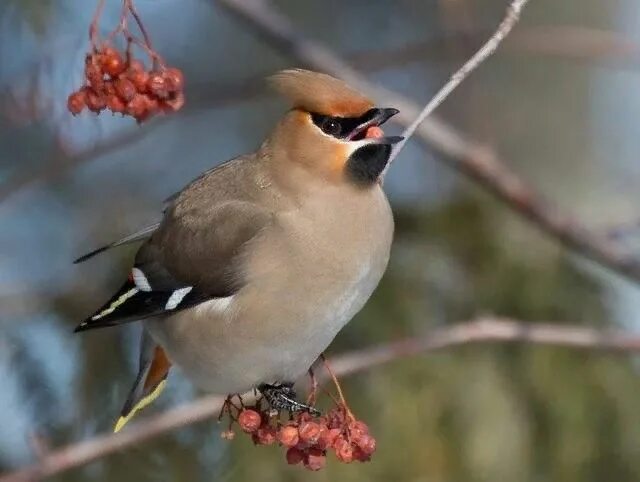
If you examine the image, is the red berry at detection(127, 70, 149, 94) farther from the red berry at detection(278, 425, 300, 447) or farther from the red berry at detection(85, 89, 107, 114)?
the red berry at detection(278, 425, 300, 447)

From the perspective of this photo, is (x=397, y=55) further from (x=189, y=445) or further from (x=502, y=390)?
(x=189, y=445)

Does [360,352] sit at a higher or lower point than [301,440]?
lower

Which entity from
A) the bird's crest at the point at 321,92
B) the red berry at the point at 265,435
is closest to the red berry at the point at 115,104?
the bird's crest at the point at 321,92

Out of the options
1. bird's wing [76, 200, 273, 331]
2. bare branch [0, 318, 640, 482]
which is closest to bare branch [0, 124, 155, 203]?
bare branch [0, 318, 640, 482]

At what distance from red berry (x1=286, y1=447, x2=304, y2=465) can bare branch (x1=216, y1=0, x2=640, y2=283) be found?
156 centimetres

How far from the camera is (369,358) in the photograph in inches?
130

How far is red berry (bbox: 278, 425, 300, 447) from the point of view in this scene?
2377 mm

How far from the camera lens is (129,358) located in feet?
11.7

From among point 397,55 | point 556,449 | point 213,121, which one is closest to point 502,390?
point 556,449

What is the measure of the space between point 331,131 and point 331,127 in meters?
0.01

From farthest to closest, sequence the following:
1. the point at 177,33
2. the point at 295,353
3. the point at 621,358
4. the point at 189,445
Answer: the point at 177,33
the point at 621,358
the point at 189,445
the point at 295,353

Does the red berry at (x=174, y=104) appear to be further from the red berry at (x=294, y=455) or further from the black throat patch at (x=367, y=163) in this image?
the red berry at (x=294, y=455)

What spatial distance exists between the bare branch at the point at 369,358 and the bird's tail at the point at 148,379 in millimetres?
192

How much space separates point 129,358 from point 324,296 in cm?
120
